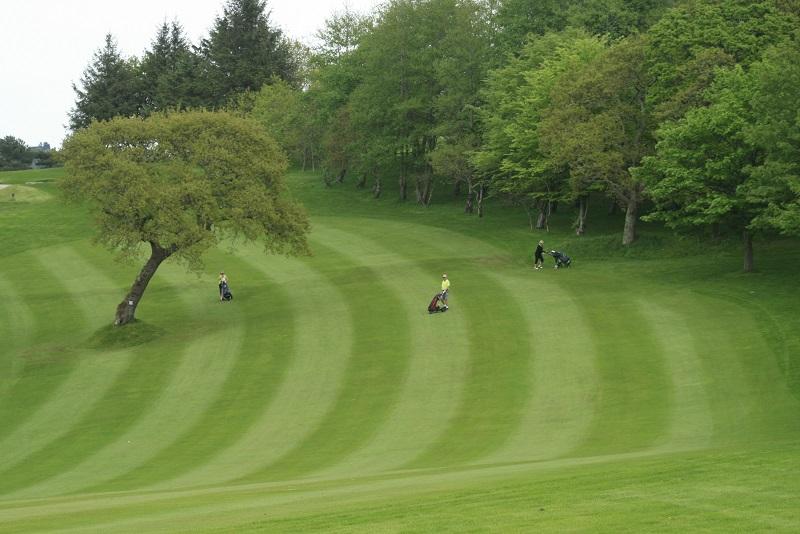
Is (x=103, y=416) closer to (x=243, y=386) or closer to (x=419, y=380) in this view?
(x=243, y=386)

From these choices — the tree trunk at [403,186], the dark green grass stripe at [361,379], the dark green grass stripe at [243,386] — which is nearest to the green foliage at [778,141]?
the dark green grass stripe at [361,379]

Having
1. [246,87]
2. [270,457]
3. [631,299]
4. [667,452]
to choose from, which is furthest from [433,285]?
[246,87]

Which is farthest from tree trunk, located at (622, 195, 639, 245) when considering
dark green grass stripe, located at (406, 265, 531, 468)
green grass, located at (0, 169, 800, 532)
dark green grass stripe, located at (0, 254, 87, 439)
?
dark green grass stripe, located at (0, 254, 87, 439)

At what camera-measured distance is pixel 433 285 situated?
58.5 m

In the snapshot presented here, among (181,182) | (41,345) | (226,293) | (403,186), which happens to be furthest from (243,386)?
(403,186)

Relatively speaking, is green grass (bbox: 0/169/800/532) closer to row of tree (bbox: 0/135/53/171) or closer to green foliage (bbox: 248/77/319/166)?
green foliage (bbox: 248/77/319/166)

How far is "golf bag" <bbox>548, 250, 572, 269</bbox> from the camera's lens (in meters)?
61.1

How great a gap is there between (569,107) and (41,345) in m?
33.6

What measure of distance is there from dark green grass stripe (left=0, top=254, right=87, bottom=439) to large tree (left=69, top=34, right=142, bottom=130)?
5973 centimetres

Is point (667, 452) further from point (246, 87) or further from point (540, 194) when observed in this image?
point (246, 87)

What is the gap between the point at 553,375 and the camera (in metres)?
39.8

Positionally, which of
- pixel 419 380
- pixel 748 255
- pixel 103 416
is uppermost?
pixel 748 255

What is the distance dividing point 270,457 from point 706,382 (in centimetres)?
1557

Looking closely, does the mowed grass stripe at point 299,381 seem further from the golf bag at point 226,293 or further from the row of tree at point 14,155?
the row of tree at point 14,155
